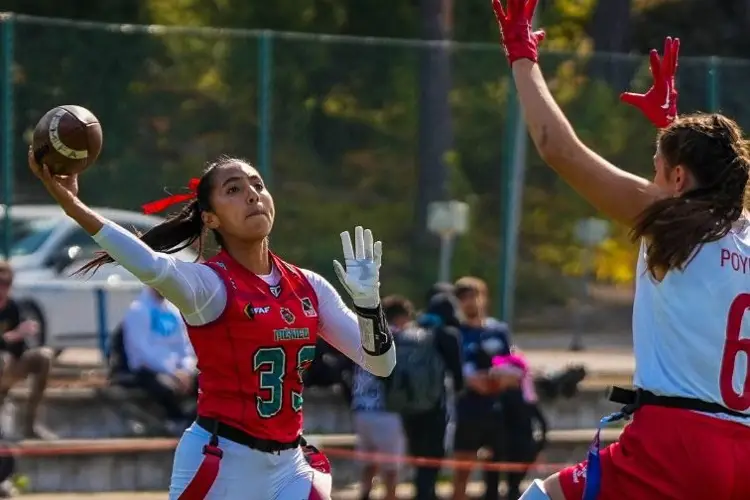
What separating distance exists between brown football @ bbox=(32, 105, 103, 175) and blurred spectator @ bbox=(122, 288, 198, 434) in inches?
221

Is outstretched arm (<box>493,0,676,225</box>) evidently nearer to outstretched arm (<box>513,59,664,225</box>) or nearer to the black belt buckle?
outstretched arm (<box>513,59,664,225</box>)

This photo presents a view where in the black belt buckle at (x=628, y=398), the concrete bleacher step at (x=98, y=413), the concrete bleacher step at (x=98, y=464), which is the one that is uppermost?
the black belt buckle at (x=628, y=398)

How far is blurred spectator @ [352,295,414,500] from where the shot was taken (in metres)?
11.1

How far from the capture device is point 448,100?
1334cm

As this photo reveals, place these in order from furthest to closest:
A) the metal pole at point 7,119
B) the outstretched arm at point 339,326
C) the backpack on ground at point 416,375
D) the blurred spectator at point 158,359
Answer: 1. the metal pole at point 7,119
2. the blurred spectator at point 158,359
3. the backpack on ground at point 416,375
4. the outstretched arm at point 339,326

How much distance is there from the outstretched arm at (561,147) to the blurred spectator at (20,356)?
6.75m

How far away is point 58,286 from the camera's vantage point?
1202 centimetres

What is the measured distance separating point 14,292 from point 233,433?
6.21 metres

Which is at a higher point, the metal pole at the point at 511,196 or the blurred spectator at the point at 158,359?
the metal pole at the point at 511,196

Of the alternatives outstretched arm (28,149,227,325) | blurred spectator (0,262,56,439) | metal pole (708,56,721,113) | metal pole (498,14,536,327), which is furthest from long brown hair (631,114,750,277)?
metal pole (708,56,721,113)

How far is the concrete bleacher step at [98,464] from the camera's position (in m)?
11.1

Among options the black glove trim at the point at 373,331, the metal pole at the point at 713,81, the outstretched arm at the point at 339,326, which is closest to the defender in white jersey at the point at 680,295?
the black glove trim at the point at 373,331

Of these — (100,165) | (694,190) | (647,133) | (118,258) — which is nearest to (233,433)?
(118,258)

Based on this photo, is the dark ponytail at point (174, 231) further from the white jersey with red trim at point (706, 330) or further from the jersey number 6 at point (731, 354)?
the jersey number 6 at point (731, 354)
